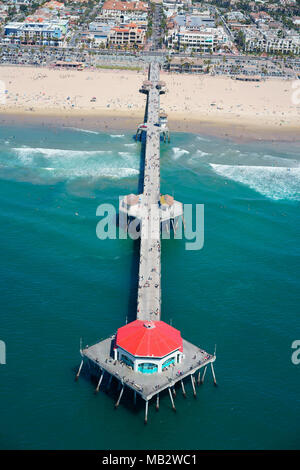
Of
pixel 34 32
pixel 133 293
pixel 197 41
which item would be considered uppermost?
pixel 34 32

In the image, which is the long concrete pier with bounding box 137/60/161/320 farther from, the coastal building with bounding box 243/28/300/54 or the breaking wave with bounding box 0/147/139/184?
the coastal building with bounding box 243/28/300/54

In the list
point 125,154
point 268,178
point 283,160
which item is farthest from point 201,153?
point 268,178

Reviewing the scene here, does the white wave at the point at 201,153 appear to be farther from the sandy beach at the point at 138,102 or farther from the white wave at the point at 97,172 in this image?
the white wave at the point at 97,172

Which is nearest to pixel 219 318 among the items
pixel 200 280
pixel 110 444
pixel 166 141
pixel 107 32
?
pixel 200 280

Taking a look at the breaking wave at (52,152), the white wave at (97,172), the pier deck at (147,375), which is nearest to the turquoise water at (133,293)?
the white wave at (97,172)

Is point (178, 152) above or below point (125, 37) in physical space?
below

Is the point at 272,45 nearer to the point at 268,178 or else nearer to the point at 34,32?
the point at 34,32

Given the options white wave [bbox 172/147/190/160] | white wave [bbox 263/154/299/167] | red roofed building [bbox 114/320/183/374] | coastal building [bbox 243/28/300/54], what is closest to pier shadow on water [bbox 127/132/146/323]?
red roofed building [bbox 114/320/183/374]
